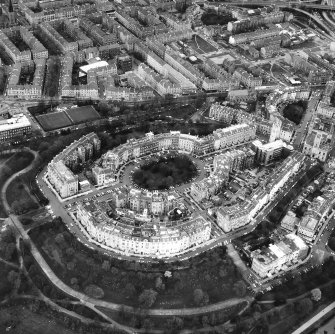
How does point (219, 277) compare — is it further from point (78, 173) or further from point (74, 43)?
point (74, 43)

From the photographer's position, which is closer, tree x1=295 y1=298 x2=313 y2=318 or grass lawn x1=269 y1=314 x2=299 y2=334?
grass lawn x1=269 y1=314 x2=299 y2=334

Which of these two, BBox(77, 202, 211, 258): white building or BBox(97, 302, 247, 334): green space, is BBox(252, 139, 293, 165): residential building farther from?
BBox(97, 302, 247, 334): green space

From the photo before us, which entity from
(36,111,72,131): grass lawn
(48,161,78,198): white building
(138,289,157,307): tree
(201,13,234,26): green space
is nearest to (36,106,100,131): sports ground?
(36,111,72,131): grass lawn

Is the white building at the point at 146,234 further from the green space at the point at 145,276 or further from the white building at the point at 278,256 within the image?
the white building at the point at 278,256

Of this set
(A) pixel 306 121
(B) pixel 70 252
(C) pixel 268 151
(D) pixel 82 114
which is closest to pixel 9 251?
(B) pixel 70 252

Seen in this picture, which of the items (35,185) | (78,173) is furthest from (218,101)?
(35,185)

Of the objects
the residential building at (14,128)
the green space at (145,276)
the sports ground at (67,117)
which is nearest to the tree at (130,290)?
the green space at (145,276)

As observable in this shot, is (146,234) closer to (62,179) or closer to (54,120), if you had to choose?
(62,179)
